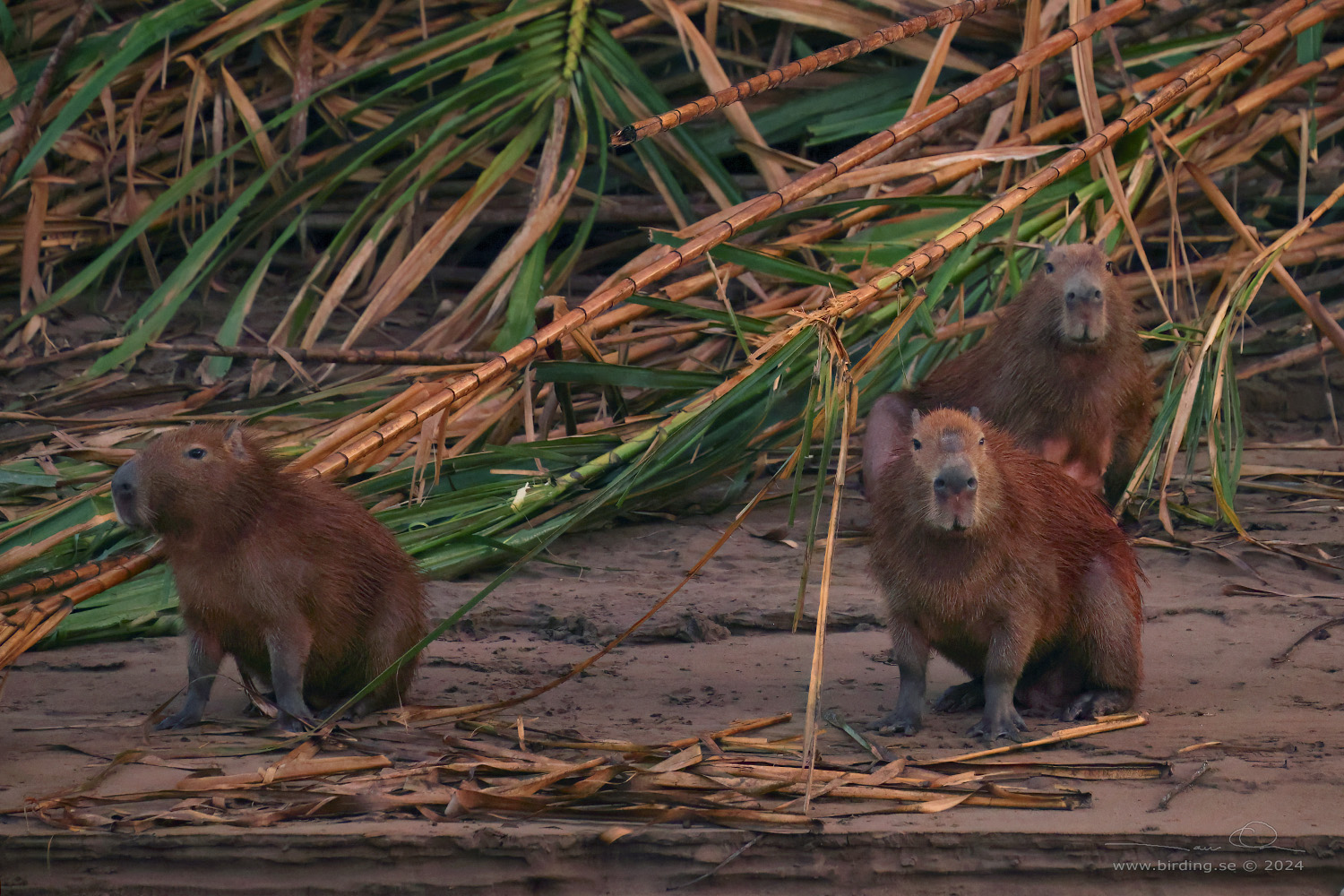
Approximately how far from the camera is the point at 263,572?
334cm

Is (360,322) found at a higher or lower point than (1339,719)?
higher

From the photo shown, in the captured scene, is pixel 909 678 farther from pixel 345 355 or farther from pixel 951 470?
pixel 345 355

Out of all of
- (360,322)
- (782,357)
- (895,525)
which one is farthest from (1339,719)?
(360,322)

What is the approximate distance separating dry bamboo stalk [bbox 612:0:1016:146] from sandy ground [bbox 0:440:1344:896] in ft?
4.46

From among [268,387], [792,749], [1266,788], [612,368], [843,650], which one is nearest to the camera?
[1266,788]

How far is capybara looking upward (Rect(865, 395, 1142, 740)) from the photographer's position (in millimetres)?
3256

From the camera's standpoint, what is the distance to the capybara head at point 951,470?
3.17m

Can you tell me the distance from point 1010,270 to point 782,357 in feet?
5.07

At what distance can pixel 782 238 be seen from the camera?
230 inches

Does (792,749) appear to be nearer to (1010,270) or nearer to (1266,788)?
(1266,788)

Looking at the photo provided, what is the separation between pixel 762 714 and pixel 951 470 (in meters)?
0.74

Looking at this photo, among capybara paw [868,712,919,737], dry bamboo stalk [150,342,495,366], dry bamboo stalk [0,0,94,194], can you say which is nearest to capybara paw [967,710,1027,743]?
capybara paw [868,712,919,737]

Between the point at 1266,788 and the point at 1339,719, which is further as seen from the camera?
the point at 1339,719
